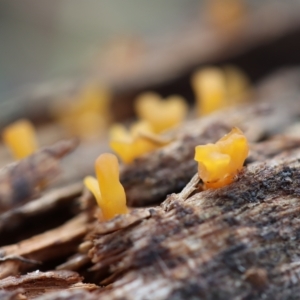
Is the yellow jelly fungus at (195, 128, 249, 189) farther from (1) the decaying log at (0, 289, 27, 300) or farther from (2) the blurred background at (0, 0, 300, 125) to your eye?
(2) the blurred background at (0, 0, 300, 125)

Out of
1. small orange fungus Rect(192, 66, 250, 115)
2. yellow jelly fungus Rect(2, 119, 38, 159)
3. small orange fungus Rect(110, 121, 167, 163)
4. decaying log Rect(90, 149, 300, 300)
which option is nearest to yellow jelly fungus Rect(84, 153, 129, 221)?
decaying log Rect(90, 149, 300, 300)

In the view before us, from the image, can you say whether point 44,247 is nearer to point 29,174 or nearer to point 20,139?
point 29,174

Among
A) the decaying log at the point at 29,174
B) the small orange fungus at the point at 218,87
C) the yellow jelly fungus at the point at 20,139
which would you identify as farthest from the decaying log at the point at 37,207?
the small orange fungus at the point at 218,87

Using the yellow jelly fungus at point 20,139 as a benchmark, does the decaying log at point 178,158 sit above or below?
below

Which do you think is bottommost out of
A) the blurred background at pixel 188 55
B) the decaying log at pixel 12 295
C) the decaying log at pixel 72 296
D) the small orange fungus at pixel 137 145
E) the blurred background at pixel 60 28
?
the decaying log at pixel 72 296

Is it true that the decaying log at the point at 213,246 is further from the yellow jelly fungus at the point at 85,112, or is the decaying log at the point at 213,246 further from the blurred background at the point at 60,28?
the blurred background at the point at 60,28

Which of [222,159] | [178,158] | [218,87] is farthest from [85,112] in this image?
[222,159]
